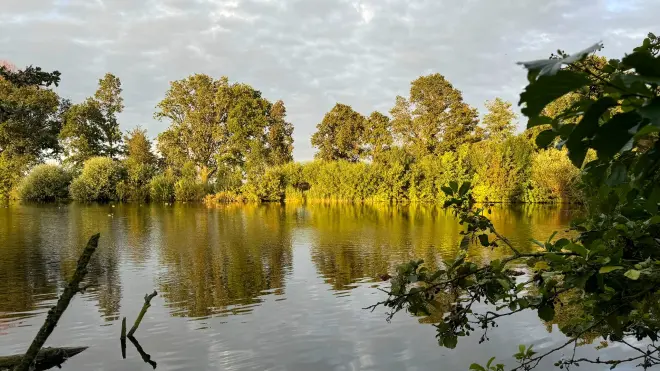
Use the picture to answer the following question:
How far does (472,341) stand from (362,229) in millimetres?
13636

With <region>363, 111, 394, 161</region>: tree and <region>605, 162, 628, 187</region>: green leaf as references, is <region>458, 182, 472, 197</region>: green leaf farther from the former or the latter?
<region>363, 111, 394, 161</region>: tree

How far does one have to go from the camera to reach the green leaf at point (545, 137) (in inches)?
41.6

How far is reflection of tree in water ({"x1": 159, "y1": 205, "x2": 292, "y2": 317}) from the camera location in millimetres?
9320

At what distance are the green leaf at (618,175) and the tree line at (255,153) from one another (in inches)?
1482

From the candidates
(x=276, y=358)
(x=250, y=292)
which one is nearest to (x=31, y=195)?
(x=250, y=292)

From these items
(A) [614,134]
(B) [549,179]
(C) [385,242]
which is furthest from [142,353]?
(B) [549,179]

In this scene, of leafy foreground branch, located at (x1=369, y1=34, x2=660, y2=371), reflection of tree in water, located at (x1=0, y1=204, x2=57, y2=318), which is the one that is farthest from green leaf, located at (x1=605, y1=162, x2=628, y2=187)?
reflection of tree in water, located at (x1=0, y1=204, x2=57, y2=318)

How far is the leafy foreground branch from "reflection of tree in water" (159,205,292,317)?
7041mm

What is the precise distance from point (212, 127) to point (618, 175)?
152 ft

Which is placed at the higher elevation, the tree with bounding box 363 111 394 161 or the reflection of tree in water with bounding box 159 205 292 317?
the tree with bounding box 363 111 394 161

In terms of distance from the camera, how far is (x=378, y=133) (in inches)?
1797

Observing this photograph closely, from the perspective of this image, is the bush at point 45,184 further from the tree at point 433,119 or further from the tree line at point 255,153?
the tree at point 433,119

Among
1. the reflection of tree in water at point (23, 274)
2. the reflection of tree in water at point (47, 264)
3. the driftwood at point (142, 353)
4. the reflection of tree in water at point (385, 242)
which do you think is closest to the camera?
the driftwood at point (142, 353)

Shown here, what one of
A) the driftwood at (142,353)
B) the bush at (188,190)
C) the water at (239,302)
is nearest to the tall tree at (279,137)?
the bush at (188,190)
